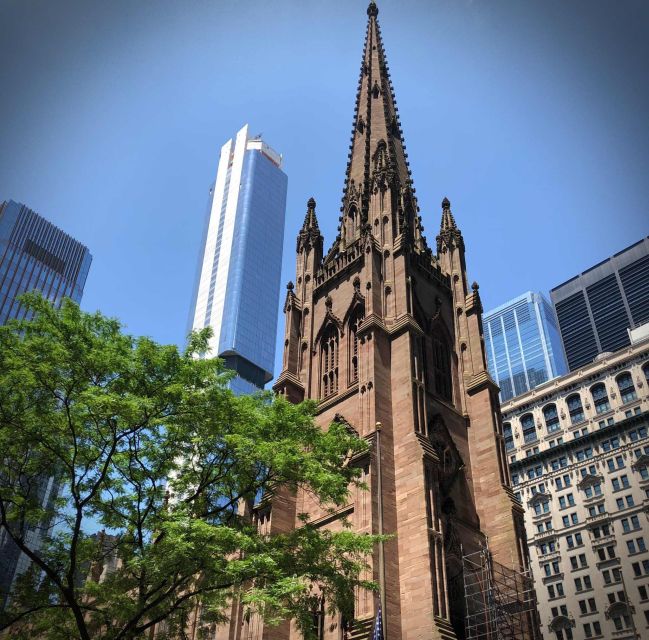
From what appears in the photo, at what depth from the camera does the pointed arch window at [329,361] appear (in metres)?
40.4

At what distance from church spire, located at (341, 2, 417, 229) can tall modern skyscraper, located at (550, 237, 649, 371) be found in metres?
73.7

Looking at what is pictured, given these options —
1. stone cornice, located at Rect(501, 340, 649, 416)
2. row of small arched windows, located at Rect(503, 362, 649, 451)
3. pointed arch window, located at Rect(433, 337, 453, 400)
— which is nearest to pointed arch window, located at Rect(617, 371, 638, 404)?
row of small arched windows, located at Rect(503, 362, 649, 451)

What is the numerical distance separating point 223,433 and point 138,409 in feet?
8.78

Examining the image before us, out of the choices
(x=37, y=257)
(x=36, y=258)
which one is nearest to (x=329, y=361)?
(x=36, y=258)

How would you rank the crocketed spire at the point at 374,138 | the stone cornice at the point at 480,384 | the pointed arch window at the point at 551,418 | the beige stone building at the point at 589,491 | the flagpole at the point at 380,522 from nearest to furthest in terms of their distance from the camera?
the flagpole at the point at 380,522 < the stone cornice at the point at 480,384 < the crocketed spire at the point at 374,138 < the beige stone building at the point at 589,491 < the pointed arch window at the point at 551,418

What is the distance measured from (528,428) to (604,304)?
65.1m

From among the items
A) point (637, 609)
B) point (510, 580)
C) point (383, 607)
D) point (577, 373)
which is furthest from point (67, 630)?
point (577, 373)

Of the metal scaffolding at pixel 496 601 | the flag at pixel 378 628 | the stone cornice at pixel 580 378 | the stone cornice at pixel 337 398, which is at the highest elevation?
the stone cornice at pixel 580 378

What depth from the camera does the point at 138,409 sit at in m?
18.6

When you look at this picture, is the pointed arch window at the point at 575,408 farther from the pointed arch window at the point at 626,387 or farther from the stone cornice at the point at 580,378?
the pointed arch window at the point at 626,387

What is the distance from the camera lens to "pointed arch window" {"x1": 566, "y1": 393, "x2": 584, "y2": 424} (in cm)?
7456

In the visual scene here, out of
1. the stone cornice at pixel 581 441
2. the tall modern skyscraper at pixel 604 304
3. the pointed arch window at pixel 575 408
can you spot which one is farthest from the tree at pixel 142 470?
the tall modern skyscraper at pixel 604 304

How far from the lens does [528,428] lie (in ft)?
258

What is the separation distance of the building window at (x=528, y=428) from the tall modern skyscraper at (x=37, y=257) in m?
62.3
